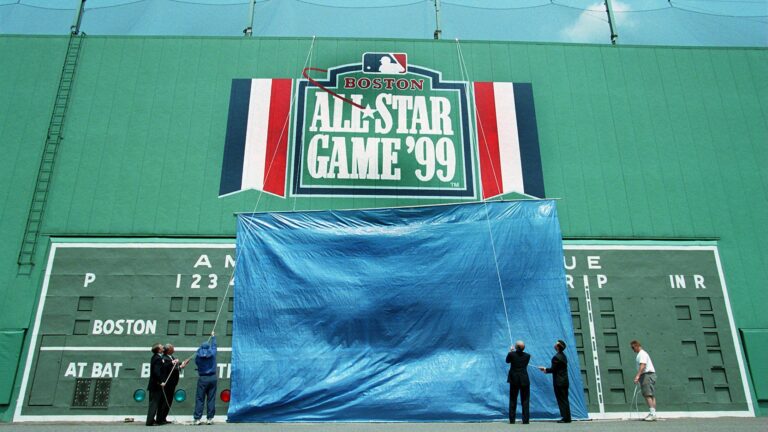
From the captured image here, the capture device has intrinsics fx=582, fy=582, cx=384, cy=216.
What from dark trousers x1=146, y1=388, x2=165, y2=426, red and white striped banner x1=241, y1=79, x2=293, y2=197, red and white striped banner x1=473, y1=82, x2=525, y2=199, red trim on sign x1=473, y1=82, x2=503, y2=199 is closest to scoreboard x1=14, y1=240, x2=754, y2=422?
dark trousers x1=146, y1=388, x2=165, y2=426

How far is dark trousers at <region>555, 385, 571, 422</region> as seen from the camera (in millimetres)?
9445

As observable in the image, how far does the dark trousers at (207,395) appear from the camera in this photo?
9.88 meters

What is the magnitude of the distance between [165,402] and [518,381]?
5976 millimetres

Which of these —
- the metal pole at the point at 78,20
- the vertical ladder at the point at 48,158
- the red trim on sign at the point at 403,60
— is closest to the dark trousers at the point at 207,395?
the vertical ladder at the point at 48,158

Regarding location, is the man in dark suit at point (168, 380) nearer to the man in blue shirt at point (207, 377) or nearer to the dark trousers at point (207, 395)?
the man in blue shirt at point (207, 377)

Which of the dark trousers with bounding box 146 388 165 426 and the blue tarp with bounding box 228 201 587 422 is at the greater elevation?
the blue tarp with bounding box 228 201 587 422

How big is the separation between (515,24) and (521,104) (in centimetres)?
316

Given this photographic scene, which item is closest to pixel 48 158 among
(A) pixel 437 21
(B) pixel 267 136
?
(B) pixel 267 136

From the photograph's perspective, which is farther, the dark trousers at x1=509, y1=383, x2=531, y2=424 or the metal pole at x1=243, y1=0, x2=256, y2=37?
the metal pole at x1=243, y1=0, x2=256, y2=37

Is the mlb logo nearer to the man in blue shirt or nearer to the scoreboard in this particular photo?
the scoreboard

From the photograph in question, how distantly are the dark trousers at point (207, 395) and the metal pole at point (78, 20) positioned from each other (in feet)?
31.9

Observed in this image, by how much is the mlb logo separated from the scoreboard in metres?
5.61

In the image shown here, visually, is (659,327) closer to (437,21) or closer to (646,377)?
(646,377)

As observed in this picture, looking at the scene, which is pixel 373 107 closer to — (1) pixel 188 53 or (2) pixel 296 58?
(2) pixel 296 58
